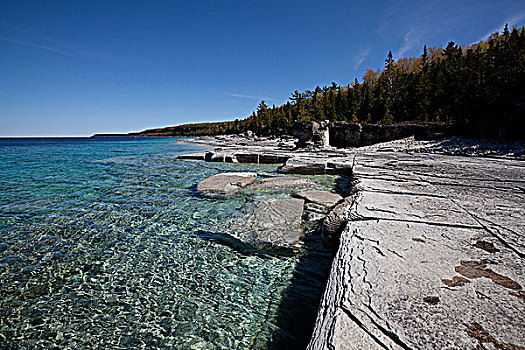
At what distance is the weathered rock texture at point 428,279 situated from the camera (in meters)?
1.12

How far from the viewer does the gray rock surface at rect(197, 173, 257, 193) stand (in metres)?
5.96

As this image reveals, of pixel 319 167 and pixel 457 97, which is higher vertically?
pixel 457 97

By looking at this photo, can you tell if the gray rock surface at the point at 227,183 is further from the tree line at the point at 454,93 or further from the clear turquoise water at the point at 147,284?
the tree line at the point at 454,93

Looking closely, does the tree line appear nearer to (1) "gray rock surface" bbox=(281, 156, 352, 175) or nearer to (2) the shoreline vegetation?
(2) the shoreline vegetation

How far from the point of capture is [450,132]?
1467 centimetres

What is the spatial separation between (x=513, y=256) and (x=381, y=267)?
3.24 feet

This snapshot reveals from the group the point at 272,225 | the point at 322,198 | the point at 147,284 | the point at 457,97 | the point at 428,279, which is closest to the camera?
the point at 428,279

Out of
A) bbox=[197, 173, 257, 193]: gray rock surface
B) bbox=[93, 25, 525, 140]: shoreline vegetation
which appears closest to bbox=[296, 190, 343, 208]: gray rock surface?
bbox=[197, 173, 257, 193]: gray rock surface

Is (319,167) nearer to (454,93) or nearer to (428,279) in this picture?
(428,279)

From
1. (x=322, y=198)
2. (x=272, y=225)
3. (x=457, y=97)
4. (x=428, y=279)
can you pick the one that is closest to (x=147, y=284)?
(x=272, y=225)

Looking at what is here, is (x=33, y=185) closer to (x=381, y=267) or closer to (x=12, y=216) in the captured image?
(x=12, y=216)

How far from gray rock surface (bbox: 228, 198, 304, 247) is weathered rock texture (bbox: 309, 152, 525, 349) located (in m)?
0.99

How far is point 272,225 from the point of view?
3.53m

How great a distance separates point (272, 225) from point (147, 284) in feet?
5.89
